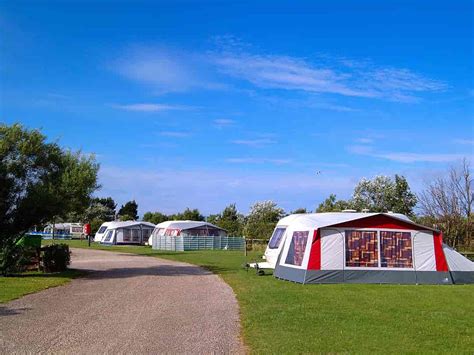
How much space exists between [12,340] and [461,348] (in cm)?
707

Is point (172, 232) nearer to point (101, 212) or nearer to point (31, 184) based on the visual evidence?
point (31, 184)

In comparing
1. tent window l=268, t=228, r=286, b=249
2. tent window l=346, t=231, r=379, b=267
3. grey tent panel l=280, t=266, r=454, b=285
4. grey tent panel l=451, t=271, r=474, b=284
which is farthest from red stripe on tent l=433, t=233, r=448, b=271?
tent window l=268, t=228, r=286, b=249

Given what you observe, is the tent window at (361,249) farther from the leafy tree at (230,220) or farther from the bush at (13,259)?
the leafy tree at (230,220)

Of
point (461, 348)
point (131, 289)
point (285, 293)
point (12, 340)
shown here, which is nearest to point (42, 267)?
point (131, 289)

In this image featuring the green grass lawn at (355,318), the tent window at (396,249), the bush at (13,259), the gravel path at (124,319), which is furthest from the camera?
the bush at (13,259)

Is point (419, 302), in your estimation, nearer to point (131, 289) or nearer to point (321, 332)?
point (321, 332)

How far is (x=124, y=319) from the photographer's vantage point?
11.0 meters

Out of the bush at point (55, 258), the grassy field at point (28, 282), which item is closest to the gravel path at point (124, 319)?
the grassy field at point (28, 282)

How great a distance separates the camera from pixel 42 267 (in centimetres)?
2175

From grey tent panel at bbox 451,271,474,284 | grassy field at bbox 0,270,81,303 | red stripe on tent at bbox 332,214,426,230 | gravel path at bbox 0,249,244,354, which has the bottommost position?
gravel path at bbox 0,249,244,354

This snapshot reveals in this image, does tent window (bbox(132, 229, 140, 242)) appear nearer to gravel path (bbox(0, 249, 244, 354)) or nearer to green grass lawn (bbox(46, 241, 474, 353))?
gravel path (bbox(0, 249, 244, 354))

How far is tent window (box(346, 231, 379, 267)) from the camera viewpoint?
62.6 ft

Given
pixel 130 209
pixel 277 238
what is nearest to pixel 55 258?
pixel 277 238

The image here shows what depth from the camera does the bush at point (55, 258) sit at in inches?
854
